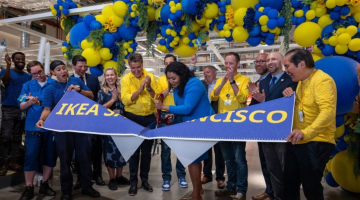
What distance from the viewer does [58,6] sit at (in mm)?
4316

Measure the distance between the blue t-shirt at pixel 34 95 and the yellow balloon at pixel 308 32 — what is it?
2451 millimetres

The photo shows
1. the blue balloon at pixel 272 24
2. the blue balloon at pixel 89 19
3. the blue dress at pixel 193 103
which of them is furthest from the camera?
the blue balloon at pixel 89 19

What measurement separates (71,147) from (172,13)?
1.72 m

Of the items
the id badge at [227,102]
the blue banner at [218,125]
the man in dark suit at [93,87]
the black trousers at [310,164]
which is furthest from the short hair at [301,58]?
the man in dark suit at [93,87]

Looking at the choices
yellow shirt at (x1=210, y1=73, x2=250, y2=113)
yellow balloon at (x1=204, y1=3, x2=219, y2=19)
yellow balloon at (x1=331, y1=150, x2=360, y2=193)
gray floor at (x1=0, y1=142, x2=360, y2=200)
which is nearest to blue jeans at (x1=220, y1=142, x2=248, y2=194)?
gray floor at (x1=0, y1=142, x2=360, y2=200)

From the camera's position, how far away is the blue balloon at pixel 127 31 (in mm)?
3932

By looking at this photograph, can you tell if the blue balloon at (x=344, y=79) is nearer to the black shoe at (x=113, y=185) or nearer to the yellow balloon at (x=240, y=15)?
the yellow balloon at (x=240, y=15)

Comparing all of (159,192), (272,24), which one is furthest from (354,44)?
(159,192)

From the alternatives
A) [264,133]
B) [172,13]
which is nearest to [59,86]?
[172,13]

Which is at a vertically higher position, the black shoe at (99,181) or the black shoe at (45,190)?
the black shoe at (45,190)

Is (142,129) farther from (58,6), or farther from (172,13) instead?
(58,6)

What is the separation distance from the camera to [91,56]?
13.0ft

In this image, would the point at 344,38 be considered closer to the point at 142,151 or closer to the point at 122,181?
the point at 142,151

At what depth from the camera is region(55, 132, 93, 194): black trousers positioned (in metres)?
3.01
